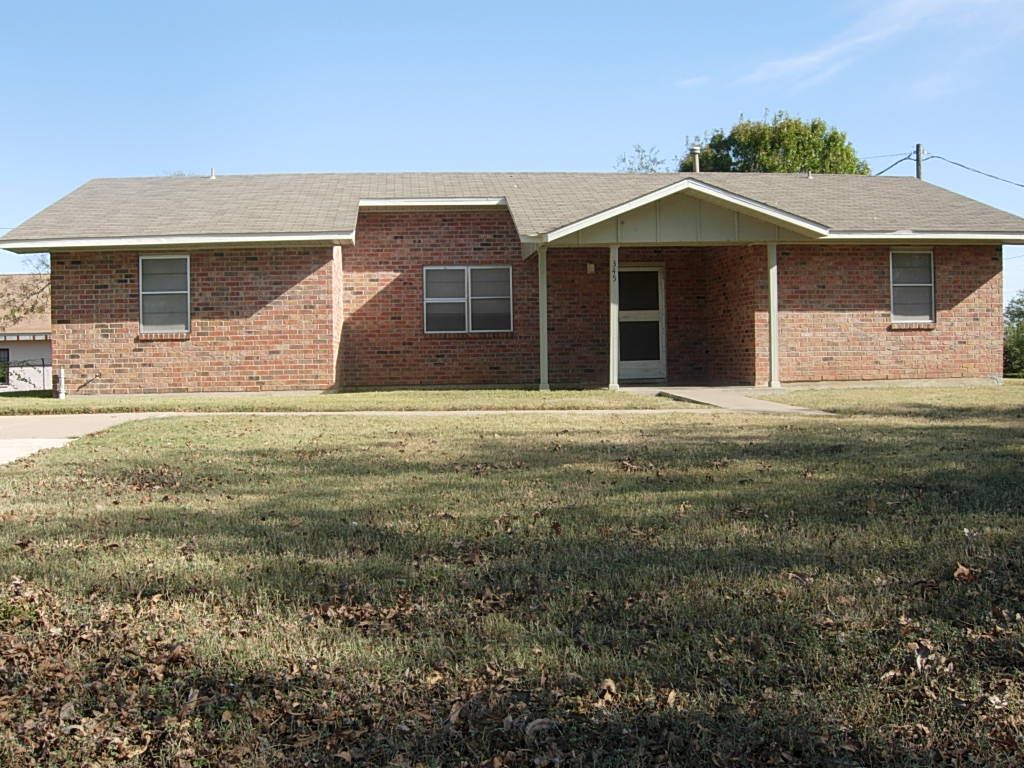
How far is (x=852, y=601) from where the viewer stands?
11.9 ft

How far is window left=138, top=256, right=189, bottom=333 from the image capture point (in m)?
16.9

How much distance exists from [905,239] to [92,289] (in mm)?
14833

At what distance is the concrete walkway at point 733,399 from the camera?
40.7 ft

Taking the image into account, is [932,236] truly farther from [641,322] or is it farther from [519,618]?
[519,618]

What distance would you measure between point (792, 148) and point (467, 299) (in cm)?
2780

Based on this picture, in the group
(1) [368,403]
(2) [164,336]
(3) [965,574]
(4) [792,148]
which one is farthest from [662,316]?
(4) [792,148]

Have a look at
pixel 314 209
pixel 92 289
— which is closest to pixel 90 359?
pixel 92 289

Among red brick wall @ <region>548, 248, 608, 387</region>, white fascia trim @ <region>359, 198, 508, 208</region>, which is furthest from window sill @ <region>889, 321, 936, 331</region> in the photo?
white fascia trim @ <region>359, 198, 508, 208</region>

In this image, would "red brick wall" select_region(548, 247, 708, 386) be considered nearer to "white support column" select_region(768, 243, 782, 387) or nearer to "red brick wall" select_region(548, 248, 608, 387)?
"red brick wall" select_region(548, 248, 608, 387)

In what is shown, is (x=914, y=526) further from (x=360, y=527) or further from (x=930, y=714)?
(x=360, y=527)

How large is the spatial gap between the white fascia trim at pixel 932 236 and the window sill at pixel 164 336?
38.4 feet

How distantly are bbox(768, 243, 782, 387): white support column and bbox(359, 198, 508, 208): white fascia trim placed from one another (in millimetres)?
5201

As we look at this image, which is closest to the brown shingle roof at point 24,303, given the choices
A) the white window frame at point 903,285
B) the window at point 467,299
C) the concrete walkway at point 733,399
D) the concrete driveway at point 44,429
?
the window at point 467,299

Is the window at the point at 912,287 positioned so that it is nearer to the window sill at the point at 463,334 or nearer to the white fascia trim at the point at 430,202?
the window sill at the point at 463,334
